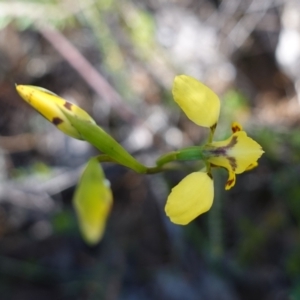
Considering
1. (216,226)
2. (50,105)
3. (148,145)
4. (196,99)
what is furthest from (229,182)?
(148,145)

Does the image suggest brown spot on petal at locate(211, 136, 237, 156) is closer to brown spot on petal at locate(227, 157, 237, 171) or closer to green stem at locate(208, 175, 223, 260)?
brown spot on petal at locate(227, 157, 237, 171)

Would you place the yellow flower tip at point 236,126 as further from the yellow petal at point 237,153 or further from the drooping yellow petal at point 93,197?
the drooping yellow petal at point 93,197

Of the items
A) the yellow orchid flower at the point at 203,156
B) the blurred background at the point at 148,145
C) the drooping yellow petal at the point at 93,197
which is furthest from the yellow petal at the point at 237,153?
the blurred background at the point at 148,145

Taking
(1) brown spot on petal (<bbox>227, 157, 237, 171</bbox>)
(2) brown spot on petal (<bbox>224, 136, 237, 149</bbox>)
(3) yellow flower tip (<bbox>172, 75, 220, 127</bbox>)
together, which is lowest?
(1) brown spot on petal (<bbox>227, 157, 237, 171</bbox>)

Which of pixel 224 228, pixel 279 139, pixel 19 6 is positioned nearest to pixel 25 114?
pixel 19 6

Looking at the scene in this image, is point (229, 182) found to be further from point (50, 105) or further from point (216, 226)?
point (216, 226)

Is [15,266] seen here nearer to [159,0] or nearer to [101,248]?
[101,248]

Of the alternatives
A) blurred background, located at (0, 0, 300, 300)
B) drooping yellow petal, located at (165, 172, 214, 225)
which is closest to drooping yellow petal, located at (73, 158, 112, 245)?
drooping yellow petal, located at (165, 172, 214, 225)
